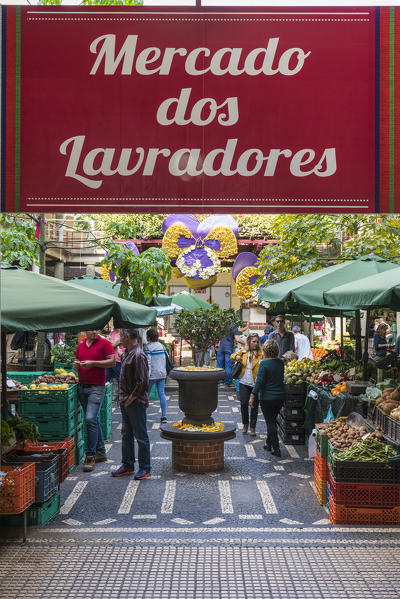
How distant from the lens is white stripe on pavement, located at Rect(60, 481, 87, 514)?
6.89 meters

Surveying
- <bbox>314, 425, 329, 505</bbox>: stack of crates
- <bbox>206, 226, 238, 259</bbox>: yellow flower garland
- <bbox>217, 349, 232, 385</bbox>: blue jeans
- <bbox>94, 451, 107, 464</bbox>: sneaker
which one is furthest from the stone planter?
<bbox>206, 226, 238, 259</bbox>: yellow flower garland

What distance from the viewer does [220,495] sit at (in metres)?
7.39

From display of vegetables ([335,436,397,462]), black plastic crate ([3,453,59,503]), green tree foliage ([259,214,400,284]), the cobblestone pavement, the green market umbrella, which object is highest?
green tree foliage ([259,214,400,284])

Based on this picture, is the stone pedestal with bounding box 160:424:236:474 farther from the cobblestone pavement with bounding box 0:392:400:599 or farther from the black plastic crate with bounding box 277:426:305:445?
the black plastic crate with bounding box 277:426:305:445

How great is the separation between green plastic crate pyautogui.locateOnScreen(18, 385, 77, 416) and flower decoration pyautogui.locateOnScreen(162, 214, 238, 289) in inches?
419

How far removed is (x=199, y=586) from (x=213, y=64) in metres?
3.96

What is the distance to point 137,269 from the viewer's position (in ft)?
38.2

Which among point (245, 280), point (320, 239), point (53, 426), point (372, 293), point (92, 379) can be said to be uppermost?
point (320, 239)

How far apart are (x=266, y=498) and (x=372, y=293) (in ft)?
8.99

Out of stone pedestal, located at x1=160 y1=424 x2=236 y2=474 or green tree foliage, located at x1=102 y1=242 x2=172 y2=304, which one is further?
green tree foliage, located at x1=102 y1=242 x2=172 y2=304

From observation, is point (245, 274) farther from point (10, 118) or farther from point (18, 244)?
point (10, 118)

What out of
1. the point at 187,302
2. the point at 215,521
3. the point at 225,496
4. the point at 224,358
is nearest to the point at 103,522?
the point at 215,521

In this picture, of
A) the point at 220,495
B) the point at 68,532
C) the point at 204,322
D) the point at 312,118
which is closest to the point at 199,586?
the point at 68,532

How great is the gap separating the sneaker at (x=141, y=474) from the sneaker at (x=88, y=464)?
75cm
